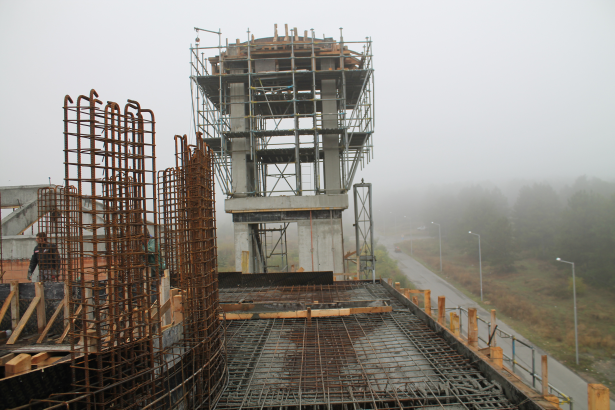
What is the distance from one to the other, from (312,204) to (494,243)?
38.4 meters

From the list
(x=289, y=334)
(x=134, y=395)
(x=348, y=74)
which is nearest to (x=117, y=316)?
(x=134, y=395)

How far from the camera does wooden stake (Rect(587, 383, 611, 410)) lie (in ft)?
13.8

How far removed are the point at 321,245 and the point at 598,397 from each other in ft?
48.4

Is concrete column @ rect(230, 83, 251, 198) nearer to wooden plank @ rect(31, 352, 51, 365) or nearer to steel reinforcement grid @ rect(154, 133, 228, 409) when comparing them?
steel reinforcement grid @ rect(154, 133, 228, 409)

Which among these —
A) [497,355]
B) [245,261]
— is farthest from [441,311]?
[245,261]

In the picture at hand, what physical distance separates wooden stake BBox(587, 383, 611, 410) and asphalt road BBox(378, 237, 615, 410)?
11.6 m

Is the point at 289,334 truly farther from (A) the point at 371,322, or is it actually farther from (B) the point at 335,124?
(B) the point at 335,124

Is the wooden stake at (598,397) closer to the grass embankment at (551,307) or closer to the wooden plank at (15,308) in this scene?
the wooden plank at (15,308)

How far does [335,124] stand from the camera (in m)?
20.0

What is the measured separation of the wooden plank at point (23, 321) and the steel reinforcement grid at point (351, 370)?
13.3 ft

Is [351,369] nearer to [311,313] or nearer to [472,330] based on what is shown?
[472,330]

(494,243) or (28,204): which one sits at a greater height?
(28,204)

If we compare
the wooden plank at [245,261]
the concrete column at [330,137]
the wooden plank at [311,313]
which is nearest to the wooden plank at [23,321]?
the wooden plank at [311,313]

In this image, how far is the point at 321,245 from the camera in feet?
61.3
